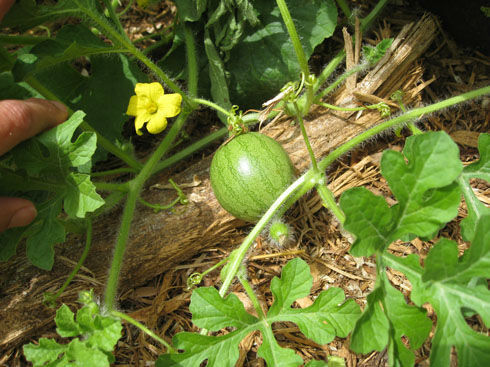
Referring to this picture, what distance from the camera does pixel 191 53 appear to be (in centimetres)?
250

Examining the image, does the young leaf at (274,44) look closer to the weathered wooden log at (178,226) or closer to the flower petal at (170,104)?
the weathered wooden log at (178,226)

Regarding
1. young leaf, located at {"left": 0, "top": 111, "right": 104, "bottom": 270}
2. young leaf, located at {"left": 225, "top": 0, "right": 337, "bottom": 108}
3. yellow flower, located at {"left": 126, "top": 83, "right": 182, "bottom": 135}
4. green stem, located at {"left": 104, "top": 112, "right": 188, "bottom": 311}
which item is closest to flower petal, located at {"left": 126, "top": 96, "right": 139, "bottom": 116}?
yellow flower, located at {"left": 126, "top": 83, "right": 182, "bottom": 135}

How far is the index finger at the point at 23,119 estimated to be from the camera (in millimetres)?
1679

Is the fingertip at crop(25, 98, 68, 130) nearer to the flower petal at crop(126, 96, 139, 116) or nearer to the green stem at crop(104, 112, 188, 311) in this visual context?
the flower petal at crop(126, 96, 139, 116)

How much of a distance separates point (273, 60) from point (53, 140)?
1.34 metres

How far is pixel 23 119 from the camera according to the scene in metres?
1.73

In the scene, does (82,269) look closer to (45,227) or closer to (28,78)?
(45,227)

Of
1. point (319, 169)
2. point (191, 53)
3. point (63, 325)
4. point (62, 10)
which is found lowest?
point (63, 325)

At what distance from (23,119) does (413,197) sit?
1.60 m

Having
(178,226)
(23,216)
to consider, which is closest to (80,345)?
(23,216)

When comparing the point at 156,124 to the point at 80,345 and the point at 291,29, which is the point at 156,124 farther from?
the point at 80,345

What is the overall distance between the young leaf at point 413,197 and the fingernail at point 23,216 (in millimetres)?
1311

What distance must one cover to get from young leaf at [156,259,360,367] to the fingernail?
2.60 ft

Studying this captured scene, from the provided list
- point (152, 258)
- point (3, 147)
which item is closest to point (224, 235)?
point (152, 258)
